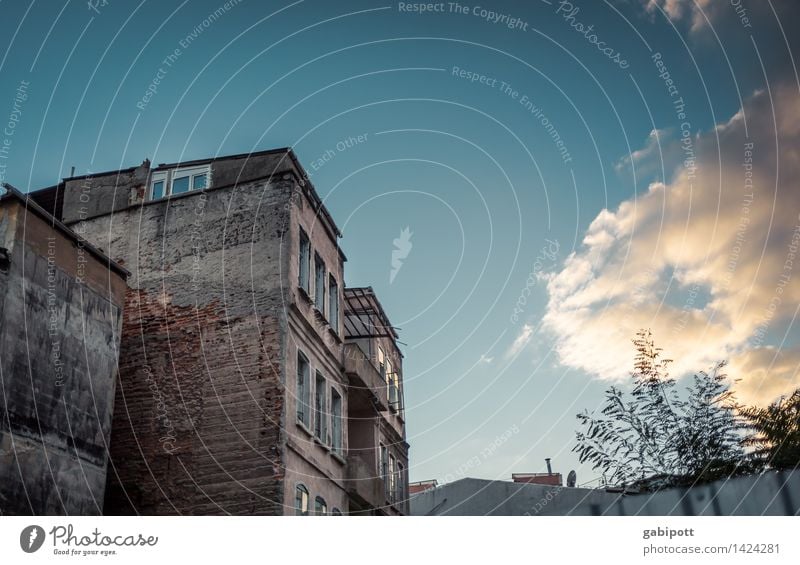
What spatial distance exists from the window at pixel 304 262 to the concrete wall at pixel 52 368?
4170mm

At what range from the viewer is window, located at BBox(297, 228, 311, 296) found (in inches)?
715

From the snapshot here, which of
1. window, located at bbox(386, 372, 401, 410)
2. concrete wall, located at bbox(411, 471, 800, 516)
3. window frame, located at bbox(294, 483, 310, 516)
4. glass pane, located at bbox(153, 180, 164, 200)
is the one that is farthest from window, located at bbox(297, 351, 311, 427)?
window, located at bbox(386, 372, 401, 410)

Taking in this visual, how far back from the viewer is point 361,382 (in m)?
20.5

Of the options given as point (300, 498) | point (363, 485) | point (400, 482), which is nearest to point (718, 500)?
point (300, 498)

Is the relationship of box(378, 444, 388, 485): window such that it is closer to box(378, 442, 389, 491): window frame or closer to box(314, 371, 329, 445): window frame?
box(378, 442, 389, 491): window frame

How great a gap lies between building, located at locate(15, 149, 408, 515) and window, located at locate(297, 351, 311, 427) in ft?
0.11

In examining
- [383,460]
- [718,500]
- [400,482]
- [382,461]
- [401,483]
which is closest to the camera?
[718,500]

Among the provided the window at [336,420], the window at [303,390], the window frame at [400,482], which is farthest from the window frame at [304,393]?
the window frame at [400,482]

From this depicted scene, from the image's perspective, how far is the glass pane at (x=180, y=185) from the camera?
19.2 metres

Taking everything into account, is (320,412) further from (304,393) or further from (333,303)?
(333,303)

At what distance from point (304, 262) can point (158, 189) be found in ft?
13.6

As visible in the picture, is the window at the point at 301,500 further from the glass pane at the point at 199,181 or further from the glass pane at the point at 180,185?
the glass pane at the point at 180,185

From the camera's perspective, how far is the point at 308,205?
749 inches
